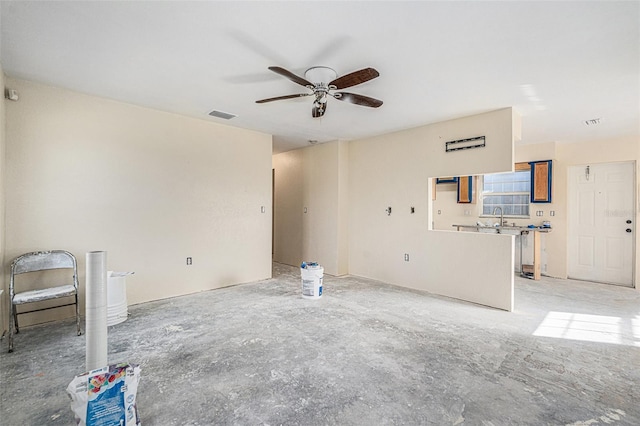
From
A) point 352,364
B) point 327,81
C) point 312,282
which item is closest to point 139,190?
point 312,282

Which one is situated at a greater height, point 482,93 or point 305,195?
point 482,93

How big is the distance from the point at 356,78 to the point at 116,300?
3391mm

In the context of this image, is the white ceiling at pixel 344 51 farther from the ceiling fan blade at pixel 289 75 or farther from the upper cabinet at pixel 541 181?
the upper cabinet at pixel 541 181

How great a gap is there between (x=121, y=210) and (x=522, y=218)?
698cm

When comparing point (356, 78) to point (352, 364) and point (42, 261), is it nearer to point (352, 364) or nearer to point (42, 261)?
point (352, 364)

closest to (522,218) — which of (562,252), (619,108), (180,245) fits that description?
(562,252)

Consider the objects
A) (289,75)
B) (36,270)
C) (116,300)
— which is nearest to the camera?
(289,75)

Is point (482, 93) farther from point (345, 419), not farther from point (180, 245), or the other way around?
point (180, 245)

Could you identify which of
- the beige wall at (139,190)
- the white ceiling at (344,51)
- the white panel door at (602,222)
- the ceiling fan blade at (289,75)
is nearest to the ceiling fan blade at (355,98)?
Answer: the white ceiling at (344,51)

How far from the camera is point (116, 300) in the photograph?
3.30 m

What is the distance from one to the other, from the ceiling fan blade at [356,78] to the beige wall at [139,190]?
2721 millimetres

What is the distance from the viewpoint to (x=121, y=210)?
3791mm

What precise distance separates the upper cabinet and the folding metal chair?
7306 mm

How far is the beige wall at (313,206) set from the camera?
19.1ft
